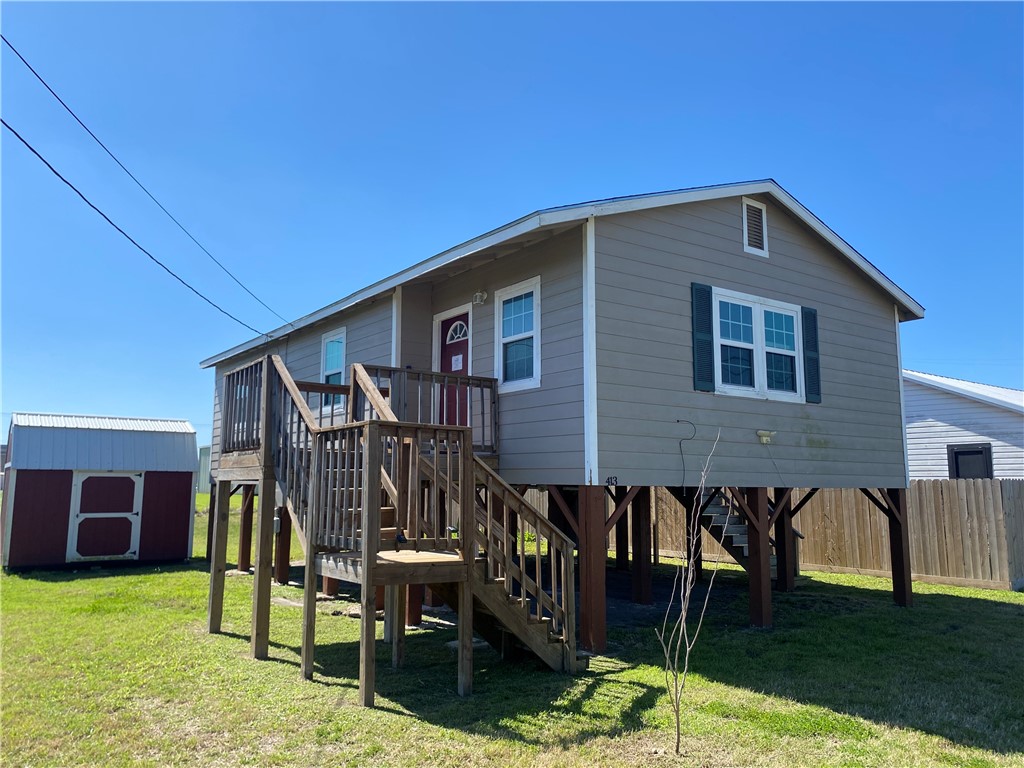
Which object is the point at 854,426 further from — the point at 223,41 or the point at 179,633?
the point at 223,41

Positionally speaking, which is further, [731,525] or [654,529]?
[654,529]

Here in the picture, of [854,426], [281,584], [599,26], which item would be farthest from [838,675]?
[281,584]

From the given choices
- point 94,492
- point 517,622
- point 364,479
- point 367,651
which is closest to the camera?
point 367,651

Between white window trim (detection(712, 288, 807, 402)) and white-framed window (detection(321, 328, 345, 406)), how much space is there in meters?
6.21

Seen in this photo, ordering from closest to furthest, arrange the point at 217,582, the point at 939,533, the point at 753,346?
the point at 217,582, the point at 753,346, the point at 939,533

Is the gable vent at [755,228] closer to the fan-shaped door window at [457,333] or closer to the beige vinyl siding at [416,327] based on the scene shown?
the fan-shaped door window at [457,333]

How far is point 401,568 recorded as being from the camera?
18.5ft

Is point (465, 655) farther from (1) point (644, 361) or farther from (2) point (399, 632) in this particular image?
(1) point (644, 361)

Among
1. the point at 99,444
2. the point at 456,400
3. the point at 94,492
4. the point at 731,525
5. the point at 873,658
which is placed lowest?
the point at 873,658

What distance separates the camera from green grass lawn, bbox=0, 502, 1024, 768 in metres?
4.50

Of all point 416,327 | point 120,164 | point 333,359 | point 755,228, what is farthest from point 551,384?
point 120,164

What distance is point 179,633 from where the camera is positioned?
8070mm

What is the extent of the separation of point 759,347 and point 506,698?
222 inches

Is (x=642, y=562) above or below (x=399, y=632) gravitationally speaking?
above
